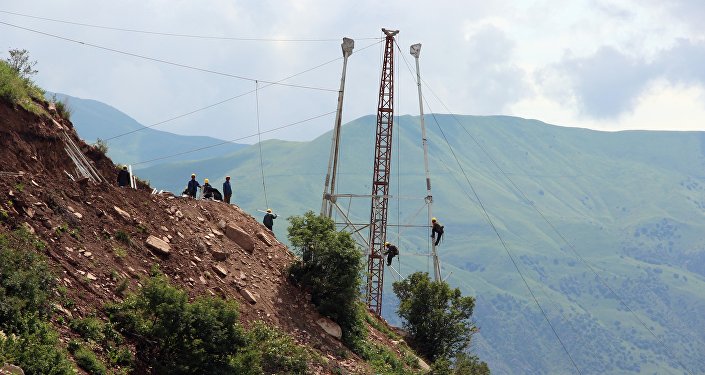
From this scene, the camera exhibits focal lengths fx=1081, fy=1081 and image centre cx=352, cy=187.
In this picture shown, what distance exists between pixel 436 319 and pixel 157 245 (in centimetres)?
1603

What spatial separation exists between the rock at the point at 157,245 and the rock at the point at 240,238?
17.9 ft

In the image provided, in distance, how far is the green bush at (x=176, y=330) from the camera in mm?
26453

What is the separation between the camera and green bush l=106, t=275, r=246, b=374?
26453 mm

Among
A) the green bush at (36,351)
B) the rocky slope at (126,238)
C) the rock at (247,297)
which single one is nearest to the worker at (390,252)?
the rocky slope at (126,238)

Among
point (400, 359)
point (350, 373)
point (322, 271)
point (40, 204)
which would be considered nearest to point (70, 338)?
point (40, 204)

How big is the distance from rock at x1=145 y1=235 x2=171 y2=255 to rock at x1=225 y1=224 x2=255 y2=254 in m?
5.46

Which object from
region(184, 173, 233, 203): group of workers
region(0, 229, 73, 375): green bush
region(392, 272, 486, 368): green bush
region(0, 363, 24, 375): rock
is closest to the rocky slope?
region(0, 229, 73, 375): green bush

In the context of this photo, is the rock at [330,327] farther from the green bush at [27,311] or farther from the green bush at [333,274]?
the green bush at [27,311]

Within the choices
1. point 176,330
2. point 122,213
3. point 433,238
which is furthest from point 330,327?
point 433,238

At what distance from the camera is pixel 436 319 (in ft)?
148

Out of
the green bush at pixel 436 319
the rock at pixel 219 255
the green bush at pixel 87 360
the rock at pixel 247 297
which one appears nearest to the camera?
the green bush at pixel 87 360

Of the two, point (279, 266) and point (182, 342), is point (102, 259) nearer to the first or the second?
point (182, 342)

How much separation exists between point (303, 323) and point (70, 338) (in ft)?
39.2

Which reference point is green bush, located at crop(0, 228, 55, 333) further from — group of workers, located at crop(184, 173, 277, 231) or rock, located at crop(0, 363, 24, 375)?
group of workers, located at crop(184, 173, 277, 231)
